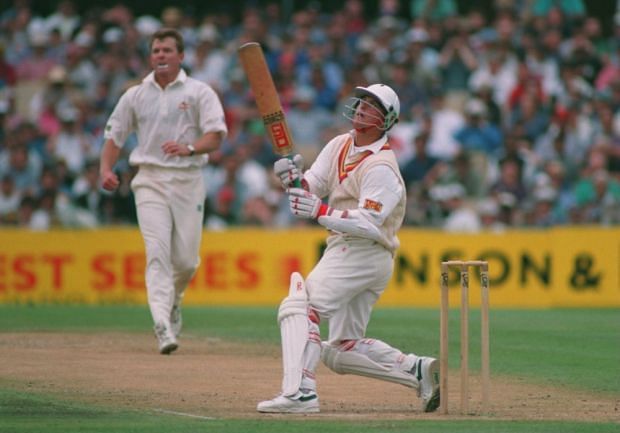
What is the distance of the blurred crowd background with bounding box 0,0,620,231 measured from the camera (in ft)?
60.4

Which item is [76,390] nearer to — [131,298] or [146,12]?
[131,298]

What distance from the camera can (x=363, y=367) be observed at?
819 cm

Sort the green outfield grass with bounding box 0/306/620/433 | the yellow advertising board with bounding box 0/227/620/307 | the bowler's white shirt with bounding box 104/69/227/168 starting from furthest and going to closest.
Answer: the yellow advertising board with bounding box 0/227/620/307 < the bowler's white shirt with bounding box 104/69/227/168 < the green outfield grass with bounding box 0/306/620/433

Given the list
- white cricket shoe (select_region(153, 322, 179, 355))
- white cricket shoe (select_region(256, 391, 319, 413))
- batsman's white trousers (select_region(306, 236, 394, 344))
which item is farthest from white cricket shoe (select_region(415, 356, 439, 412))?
white cricket shoe (select_region(153, 322, 179, 355))

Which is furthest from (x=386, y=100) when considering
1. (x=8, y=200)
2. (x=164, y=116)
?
(x=8, y=200)

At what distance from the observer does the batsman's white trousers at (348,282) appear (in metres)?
8.04

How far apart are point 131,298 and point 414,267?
3623 millimetres

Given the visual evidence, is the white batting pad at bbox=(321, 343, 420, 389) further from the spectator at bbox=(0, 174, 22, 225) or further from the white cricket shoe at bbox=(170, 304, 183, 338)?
the spectator at bbox=(0, 174, 22, 225)

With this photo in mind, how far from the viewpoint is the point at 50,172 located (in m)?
18.4

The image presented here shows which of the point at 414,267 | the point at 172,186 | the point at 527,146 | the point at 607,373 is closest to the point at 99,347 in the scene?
the point at 172,186

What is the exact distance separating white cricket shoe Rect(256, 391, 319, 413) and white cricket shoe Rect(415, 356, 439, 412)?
68 centimetres

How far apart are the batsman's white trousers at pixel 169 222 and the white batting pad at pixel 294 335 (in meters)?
3.18

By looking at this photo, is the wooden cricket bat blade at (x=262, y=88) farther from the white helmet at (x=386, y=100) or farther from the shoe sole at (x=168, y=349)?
the shoe sole at (x=168, y=349)

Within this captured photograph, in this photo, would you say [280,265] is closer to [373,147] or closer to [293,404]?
[373,147]
